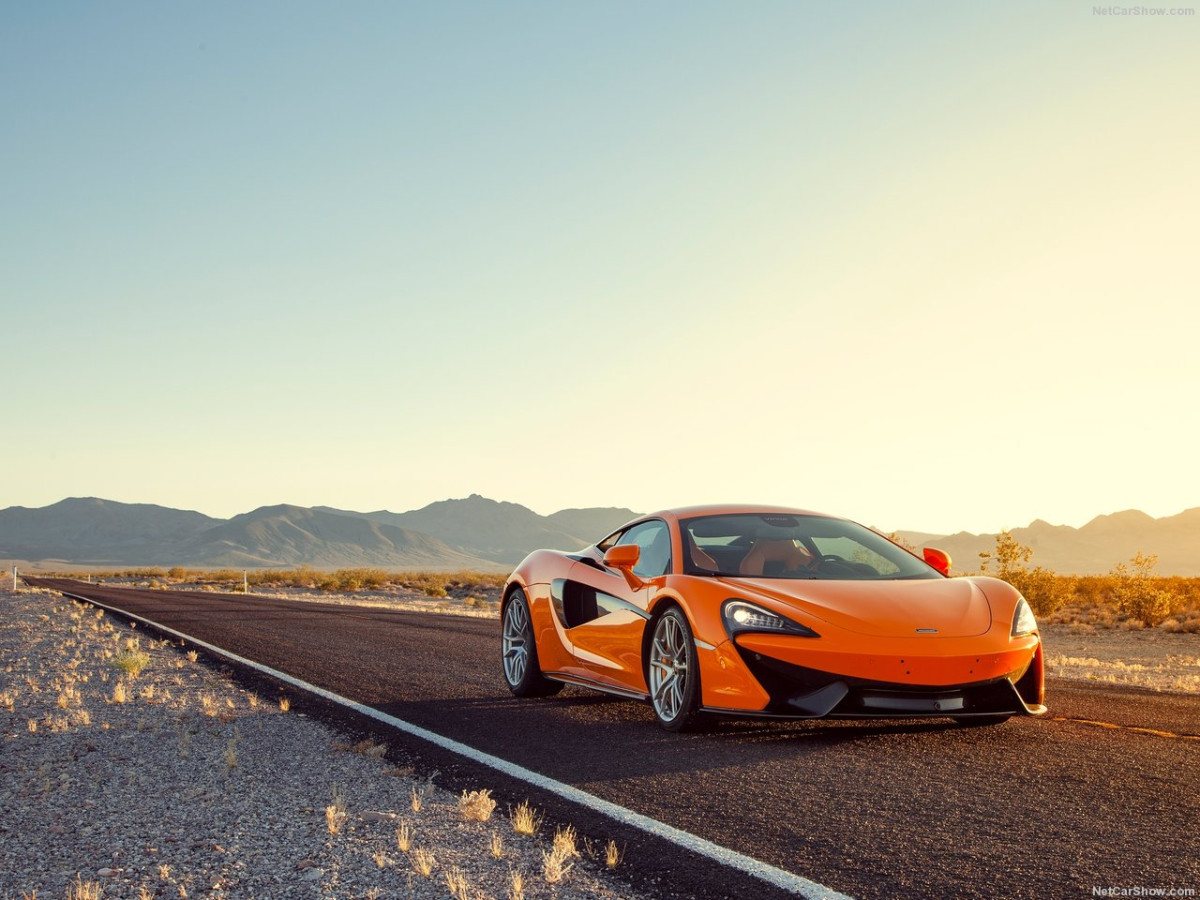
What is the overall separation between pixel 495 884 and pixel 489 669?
22.7ft

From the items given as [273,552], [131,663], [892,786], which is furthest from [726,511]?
[273,552]

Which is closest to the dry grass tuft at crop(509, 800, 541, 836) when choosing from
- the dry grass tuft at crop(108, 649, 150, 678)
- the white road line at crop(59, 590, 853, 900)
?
the white road line at crop(59, 590, 853, 900)

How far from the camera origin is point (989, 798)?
468 cm

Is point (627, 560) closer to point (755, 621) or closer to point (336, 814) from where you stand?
point (755, 621)

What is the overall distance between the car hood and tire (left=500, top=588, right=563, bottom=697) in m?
2.54

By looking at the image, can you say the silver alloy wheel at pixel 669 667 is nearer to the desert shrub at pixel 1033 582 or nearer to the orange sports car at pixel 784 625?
the orange sports car at pixel 784 625

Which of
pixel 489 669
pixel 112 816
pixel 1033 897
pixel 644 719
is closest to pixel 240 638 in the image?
pixel 489 669

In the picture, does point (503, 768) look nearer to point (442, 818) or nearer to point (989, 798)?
point (442, 818)

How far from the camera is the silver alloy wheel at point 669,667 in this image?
6.41 meters

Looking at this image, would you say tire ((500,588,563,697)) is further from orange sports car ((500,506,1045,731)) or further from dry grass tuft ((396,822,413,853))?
dry grass tuft ((396,822,413,853))

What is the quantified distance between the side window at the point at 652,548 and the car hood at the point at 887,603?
772 millimetres

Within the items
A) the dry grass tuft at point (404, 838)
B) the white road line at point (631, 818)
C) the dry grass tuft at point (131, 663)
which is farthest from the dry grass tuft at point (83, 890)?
the dry grass tuft at point (131, 663)

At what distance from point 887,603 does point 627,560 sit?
1.73 m

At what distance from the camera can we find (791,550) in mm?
7113
